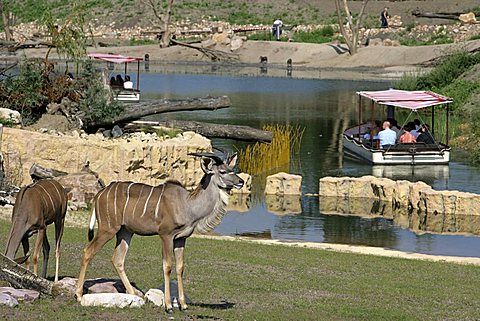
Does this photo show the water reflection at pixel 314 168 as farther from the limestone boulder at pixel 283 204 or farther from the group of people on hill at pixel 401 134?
the group of people on hill at pixel 401 134

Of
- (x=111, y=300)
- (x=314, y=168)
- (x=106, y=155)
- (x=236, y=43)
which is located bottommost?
(x=314, y=168)

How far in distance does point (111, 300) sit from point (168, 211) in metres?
1.17

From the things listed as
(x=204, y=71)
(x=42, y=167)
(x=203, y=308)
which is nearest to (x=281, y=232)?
(x=42, y=167)

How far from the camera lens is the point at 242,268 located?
54.0 feet

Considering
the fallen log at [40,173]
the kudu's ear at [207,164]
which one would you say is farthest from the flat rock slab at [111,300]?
the fallen log at [40,173]

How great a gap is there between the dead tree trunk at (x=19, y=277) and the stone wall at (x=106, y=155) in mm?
15854

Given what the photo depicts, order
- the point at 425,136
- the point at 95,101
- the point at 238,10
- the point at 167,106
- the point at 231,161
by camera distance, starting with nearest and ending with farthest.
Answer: the point at 231,161 < the point at 95,101 < the point at 167,106 < the point at 425,136 < the point at 238,10

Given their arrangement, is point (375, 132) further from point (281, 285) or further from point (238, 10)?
point (238, 10)

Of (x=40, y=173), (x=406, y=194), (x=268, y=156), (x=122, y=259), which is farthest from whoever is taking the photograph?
(x=268, y=156)

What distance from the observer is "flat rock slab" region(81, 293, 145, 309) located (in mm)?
12242

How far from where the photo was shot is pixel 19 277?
12.7 m

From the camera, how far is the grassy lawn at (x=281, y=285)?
1248 centimetres

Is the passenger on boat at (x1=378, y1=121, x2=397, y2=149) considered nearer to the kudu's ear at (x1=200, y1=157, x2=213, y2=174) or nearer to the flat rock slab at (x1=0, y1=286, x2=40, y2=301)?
the kudu's ear at (x1=200, y1=157, x2=213, y2=174)

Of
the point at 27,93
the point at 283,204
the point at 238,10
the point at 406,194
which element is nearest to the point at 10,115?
the point at 27,93
